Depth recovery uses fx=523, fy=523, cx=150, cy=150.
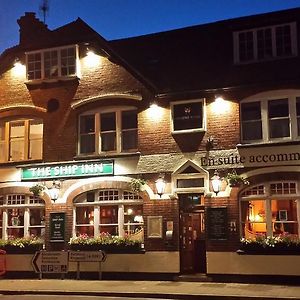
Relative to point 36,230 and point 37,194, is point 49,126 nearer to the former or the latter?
point 37,194

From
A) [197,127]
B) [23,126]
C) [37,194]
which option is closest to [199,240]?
[197,127]

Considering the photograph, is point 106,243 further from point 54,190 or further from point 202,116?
point 202,116

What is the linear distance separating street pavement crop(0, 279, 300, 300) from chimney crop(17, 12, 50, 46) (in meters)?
9.68

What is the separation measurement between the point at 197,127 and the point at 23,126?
717 centimetres

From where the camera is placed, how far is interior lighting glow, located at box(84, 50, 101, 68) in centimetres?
1988

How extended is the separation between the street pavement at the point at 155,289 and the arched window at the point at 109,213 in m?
1.94

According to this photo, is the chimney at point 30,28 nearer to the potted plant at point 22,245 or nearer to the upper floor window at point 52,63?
the upper floor window at point 52,63

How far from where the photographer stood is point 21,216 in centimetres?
2025

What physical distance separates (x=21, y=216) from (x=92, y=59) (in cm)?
665

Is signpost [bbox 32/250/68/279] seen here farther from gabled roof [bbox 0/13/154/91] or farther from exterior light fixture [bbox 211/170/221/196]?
gabled roof [bbox 0/13/154/91]

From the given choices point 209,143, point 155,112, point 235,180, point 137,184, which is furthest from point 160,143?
point 235,180

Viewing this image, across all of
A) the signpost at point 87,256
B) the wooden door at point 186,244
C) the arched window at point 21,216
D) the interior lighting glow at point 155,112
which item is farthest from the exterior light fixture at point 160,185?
the arched window at point 21,216

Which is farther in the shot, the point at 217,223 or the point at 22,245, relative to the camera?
the point at 22,245

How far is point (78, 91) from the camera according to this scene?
20.0 metres
